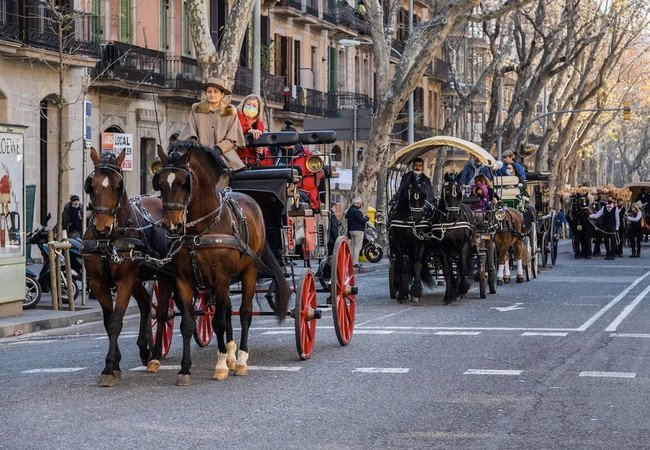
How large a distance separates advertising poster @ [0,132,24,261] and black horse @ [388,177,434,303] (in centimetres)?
524

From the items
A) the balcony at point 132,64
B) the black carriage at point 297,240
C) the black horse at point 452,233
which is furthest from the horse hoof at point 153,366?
the balcony at point 132,64

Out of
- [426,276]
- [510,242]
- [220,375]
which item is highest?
[510,242]

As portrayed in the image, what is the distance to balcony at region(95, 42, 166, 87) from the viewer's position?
3434 centimetres

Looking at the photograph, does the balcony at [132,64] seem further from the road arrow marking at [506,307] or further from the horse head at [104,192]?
the horse head at [104,192]

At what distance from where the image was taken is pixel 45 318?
19.0 m

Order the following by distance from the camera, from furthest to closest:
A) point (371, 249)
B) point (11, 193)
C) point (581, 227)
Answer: point (581, 227), point (371, 249), point (11, 193)

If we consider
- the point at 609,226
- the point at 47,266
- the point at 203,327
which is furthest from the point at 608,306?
the point at 609,226

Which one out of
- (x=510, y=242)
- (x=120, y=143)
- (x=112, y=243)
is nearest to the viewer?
(x=112, y=243)

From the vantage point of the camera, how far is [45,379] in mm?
12312

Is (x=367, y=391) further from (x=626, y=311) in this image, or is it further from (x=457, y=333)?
(x=626, y=311)

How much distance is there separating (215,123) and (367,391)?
3.40 metres

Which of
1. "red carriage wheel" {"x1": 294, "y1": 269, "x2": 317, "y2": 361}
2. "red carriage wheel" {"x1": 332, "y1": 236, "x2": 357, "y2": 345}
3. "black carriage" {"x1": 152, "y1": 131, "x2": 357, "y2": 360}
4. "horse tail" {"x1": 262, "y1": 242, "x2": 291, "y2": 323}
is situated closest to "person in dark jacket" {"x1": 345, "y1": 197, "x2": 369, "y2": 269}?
"black carriage" {"x1": 152, "y1": 131, "x2": 357, "y2": 360}

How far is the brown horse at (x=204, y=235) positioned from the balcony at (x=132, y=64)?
2055 centimetres

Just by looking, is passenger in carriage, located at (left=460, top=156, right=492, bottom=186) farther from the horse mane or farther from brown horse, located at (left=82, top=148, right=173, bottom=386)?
brown horse, located at (left=82, top=148, right=173, bottom=386)
